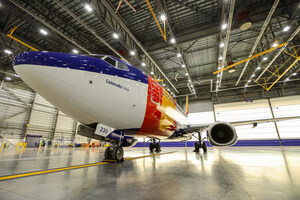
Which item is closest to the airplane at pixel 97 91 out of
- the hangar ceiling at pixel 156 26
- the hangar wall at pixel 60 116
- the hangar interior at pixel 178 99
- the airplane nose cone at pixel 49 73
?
the airplane nose cone at pixel 49 73

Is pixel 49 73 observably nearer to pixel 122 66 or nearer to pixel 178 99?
pixel 122 66

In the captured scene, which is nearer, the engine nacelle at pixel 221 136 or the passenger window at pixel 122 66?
the passenger window at pixel 122 66

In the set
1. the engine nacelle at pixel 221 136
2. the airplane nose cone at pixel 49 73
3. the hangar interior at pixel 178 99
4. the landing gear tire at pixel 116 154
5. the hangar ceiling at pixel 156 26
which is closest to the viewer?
the hangar interior at pixel 178 99

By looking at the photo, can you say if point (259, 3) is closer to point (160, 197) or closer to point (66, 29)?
point (160, 197)

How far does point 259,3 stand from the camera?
9.78 m

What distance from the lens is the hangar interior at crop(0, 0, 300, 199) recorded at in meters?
1.91

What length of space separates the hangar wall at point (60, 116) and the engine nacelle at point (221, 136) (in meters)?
21.7

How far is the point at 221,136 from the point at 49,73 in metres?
5.94

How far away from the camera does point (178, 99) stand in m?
29.4

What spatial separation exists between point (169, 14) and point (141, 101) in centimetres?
907

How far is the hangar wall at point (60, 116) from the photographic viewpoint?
20703mm

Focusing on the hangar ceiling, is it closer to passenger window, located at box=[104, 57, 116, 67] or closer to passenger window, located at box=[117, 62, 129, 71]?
passenger window, located at box=[117, 62, 129, 71]

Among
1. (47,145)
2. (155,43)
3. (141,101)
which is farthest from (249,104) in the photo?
(47,145)

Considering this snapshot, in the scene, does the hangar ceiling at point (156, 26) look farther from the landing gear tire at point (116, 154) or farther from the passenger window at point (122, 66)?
the landing gear tire at point (116, 154)
